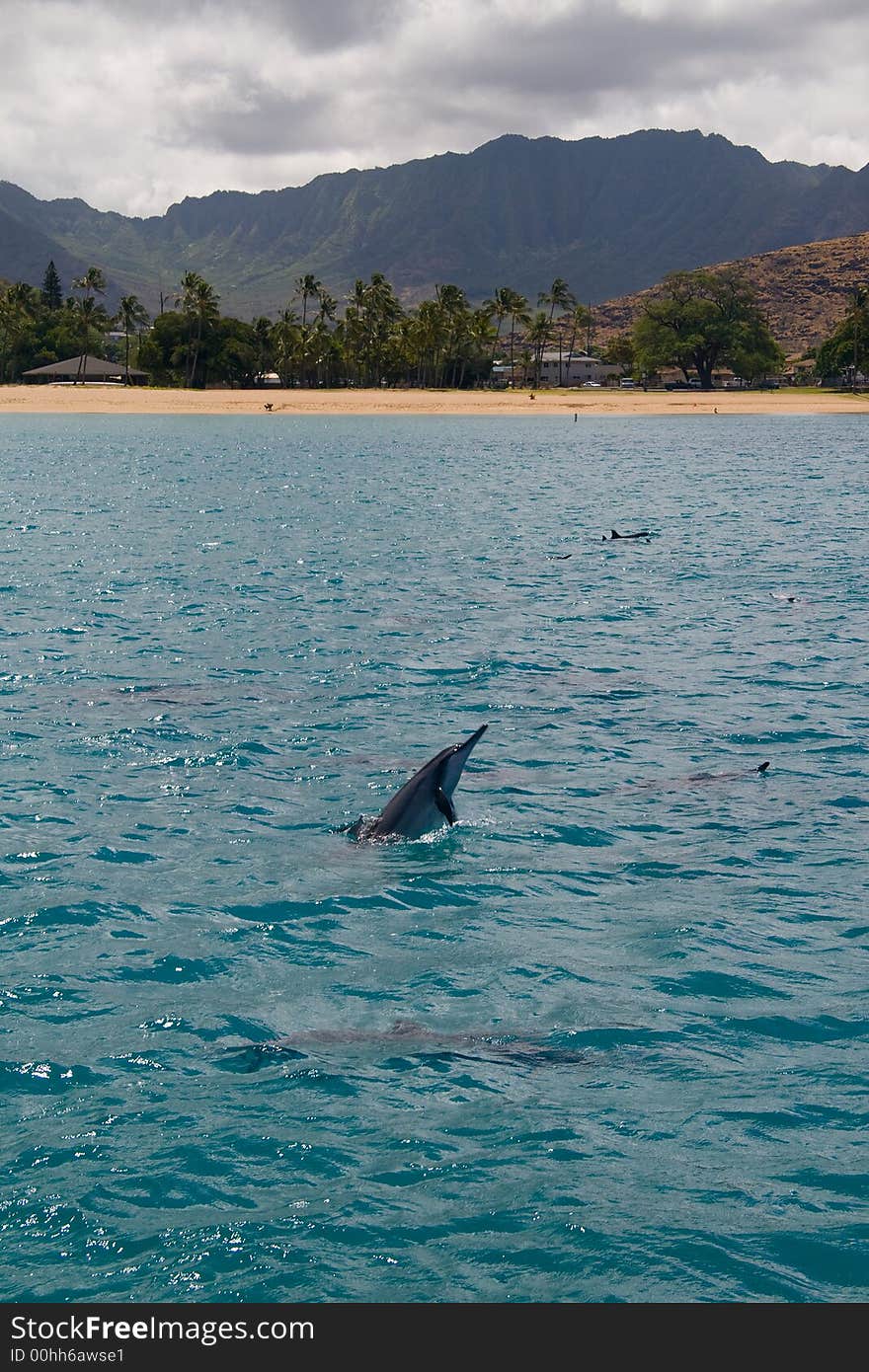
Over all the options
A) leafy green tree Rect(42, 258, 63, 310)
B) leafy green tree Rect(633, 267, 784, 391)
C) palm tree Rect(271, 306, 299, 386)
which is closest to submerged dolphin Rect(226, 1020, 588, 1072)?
palm tree Rect(271, 306, 299, 386)

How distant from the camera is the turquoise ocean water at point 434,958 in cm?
695

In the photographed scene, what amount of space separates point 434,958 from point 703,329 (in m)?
174

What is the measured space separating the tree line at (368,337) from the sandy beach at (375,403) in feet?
30.3

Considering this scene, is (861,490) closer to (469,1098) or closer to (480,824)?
(480,824)

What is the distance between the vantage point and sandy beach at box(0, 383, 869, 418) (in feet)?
421

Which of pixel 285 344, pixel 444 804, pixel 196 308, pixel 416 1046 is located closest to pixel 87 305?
pixel 196 308

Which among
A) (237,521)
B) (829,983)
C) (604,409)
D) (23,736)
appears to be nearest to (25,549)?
(237,521)

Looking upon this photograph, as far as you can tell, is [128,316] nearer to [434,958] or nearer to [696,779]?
[696,779]

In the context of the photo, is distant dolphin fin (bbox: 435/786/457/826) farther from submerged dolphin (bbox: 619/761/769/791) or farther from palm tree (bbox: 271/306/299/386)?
palm tree (bbox: 271/306/299/386)

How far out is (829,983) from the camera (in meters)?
9.92

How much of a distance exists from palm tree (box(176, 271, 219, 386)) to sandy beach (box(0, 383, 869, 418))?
7.64 metres

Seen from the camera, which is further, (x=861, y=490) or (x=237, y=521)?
(x=861, y=490)
